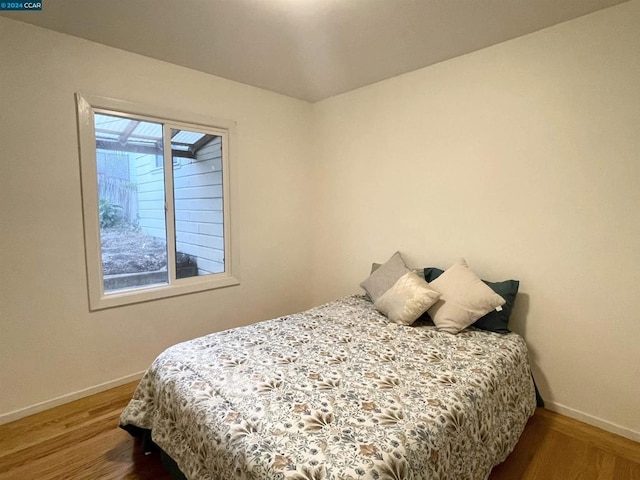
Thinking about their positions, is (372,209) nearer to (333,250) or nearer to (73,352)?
(333,250)

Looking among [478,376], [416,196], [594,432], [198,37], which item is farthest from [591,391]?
[198,37]

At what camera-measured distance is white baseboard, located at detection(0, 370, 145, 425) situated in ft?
6.88

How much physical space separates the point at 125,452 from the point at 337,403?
1343mm

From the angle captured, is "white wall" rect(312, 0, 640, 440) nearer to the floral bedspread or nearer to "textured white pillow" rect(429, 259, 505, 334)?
"textured white pillow" rect(429, 259, 505, 334)

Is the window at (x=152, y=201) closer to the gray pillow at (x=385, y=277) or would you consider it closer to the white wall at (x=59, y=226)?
the white wall at (x=59, y=226)

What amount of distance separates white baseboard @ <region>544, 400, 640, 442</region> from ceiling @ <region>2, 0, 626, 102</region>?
2.47 m

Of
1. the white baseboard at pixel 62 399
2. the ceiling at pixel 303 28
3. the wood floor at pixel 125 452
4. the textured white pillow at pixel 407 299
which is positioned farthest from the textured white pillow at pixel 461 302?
the white baseboard at pixel 62 399

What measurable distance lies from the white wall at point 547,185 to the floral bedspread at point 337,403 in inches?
17.2

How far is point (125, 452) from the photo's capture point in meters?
1.83

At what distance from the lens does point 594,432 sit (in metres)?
2.01

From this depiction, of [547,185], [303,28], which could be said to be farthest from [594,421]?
[303,28]

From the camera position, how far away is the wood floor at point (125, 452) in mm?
1682

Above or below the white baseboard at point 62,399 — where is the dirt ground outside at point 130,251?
above

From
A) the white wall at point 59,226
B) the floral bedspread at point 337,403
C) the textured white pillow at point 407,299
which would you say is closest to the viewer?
the floral bedspread at point 337,403
